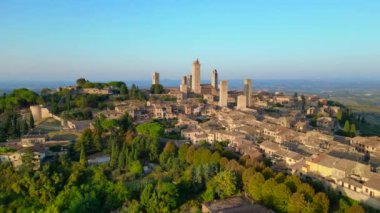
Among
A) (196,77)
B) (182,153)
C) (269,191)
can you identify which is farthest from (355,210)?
(196,77)

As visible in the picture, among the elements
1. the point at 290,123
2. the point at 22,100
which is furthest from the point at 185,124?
the point at 22,100

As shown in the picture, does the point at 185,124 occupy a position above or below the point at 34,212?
above

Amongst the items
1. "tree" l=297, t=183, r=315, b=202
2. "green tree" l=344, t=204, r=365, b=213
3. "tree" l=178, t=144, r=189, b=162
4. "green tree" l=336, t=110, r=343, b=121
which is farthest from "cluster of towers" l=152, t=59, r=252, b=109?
"green tree" l=344, t=204, r=365, b=213

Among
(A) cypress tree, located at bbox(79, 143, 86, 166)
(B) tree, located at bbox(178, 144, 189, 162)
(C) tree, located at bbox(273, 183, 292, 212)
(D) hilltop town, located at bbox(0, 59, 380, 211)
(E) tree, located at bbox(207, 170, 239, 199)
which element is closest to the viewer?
(C) tree, located at bbox(273, 183, 292, 212)

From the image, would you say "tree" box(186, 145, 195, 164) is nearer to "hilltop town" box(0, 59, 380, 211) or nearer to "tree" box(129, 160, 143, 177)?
"hilltop town" box(0, 59, 380, 211)

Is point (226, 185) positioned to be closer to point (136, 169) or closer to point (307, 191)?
point (307, 191)

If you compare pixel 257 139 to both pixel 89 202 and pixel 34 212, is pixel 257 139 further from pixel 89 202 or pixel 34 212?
pixel 34 212

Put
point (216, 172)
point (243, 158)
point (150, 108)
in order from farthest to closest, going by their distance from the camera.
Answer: point (150, 108)
point (243, 158)
point (216, 172)

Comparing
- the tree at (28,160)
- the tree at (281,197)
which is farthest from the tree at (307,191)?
the tree at (28,160)
